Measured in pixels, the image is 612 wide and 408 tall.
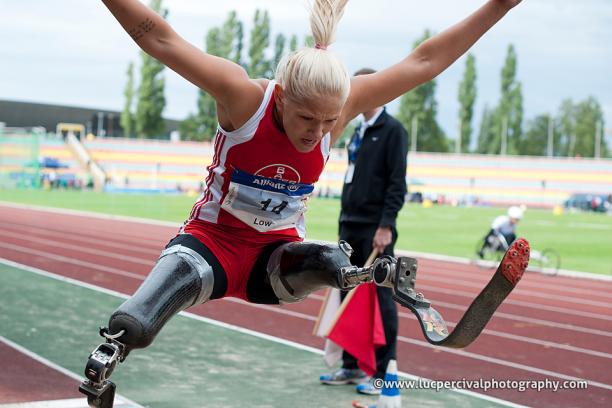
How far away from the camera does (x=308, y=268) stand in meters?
3.55

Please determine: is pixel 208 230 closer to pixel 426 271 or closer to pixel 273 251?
pixel 273 251

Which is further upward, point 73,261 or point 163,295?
point 163,295

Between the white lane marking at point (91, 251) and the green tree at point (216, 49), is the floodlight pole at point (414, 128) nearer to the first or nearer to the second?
the green tree at point (216, 49)

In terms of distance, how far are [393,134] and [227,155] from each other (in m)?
2.66

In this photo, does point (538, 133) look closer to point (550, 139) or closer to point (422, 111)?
point (550, 139)

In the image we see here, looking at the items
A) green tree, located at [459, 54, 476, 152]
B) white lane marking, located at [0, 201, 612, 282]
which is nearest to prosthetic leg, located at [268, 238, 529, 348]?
Result: white lane marking, located at [0, 201, 612, 282]

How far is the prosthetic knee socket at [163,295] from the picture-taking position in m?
3.04

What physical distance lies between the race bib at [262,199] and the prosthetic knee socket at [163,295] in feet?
0.93

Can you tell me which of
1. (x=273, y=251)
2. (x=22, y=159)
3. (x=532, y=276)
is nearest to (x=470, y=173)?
(x=22, y=159)

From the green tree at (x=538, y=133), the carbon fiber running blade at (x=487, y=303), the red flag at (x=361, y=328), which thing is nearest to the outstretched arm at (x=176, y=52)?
the carbon fiber running blade at (x=487, y=303)

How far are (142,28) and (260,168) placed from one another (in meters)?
0.73

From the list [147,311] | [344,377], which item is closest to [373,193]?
[344,377]

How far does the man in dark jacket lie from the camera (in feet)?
19.1

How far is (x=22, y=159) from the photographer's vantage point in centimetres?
4666
